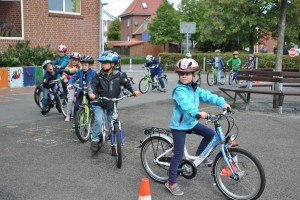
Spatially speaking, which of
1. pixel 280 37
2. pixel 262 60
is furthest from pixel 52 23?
pixel 262 60

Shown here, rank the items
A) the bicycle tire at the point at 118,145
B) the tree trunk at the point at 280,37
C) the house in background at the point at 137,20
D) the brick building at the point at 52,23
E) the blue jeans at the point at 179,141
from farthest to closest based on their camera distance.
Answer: the house in background at the point at 137,20, the brick building at the point at 52,23, the tree trunk at the point at 280,37, the bicycle tire at the point at 118,145, the blue jeans at the point at 179,141

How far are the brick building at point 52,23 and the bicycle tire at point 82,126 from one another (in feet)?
35.8

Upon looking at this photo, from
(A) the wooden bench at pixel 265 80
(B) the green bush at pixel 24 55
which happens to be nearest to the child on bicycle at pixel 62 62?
(A) the wooden bench at pixel 265 80

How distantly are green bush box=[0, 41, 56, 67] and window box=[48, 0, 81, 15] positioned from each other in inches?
87.8

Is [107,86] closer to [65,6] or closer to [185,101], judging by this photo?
[185,101]

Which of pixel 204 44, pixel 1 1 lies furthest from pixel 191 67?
pixel 204 44

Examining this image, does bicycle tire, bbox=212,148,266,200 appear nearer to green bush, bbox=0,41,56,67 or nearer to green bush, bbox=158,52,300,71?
green bush, bbox=0,41,56,67

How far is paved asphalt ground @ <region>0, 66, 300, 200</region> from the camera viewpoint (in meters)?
4.82

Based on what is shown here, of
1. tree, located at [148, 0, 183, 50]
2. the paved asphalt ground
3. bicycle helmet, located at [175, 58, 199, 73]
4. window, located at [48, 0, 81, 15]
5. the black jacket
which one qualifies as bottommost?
the paved asphalt ground

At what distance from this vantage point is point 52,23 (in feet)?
60.2

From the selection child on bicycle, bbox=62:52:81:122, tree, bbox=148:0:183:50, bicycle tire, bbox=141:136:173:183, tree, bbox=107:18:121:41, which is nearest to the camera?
bicycle tire, bbox=141:136:173:183

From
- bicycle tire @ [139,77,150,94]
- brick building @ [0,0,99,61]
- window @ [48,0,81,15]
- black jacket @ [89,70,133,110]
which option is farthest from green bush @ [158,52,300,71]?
black jacket @ [89,70,133,110]

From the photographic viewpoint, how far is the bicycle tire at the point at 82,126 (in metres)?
7.09

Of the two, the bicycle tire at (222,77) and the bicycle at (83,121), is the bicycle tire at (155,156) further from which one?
the bicycle tire at (222,77)
